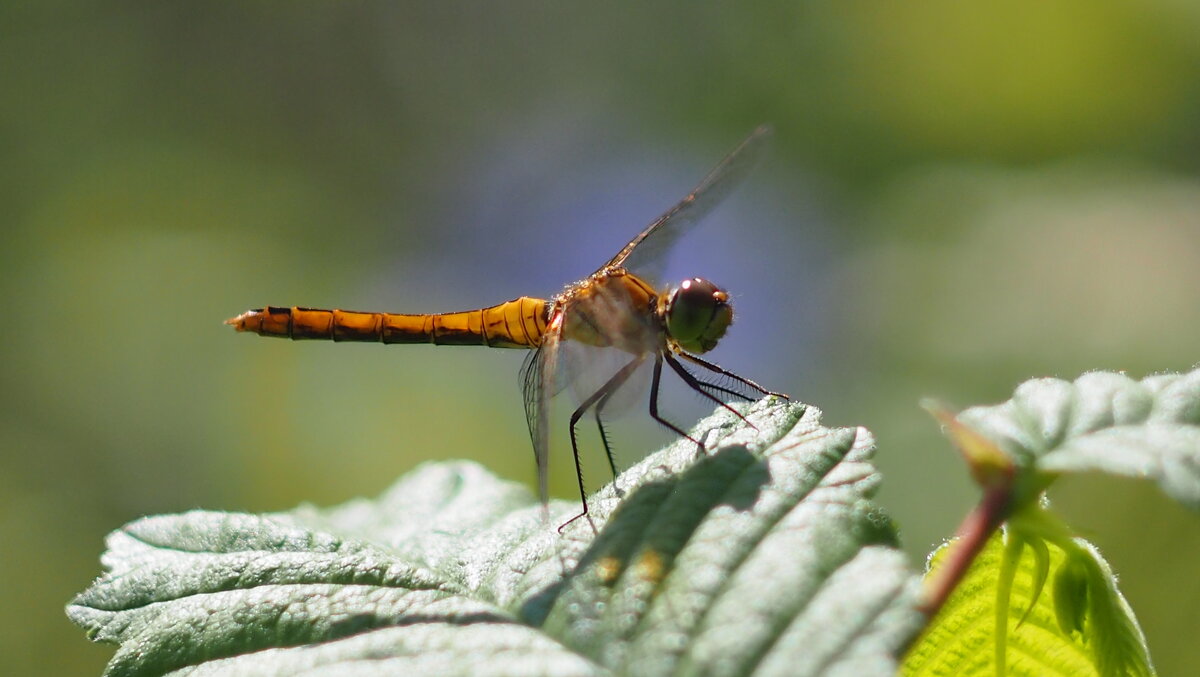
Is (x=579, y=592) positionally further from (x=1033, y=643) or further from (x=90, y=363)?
(x=90, y=363)

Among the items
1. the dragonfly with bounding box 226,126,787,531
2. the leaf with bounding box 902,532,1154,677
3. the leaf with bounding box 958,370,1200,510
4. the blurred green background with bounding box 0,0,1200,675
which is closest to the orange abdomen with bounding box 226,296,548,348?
the dragonfly with bounding box 226,126,787,531

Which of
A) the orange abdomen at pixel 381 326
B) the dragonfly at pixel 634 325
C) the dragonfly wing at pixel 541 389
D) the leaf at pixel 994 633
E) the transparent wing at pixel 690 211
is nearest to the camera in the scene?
the leaf at pixel 994 633

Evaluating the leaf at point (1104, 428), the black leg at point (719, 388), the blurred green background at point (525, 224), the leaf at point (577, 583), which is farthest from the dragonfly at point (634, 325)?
the leaf at point (1104, 428)

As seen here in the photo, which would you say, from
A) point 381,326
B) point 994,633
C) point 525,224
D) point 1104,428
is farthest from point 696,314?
point 525,224

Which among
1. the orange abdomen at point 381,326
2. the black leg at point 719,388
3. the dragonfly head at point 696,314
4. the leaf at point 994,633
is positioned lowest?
the leaf at point 994,633

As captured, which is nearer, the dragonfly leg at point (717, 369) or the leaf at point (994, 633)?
the leaf at point (994, 633)

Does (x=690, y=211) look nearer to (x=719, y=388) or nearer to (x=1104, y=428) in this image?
(x=719, y=388)

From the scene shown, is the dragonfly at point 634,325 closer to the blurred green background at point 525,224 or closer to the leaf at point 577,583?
the leaf at point 577,583

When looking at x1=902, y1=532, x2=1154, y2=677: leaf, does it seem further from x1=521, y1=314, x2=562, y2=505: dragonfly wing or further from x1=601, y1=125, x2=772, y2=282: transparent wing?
x1=601, y1=125, x2=772, y2=282: transparent wing
